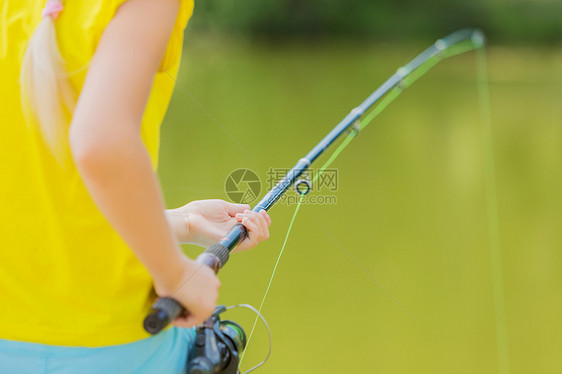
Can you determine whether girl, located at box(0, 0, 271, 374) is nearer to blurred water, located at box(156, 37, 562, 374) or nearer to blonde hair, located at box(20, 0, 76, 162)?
blonde hair, located at box(20, 0, 76, 162)

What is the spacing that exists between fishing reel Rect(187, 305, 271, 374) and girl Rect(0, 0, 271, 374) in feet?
0.20

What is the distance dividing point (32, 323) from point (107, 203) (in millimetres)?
151

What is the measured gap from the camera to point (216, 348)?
0.67 meters

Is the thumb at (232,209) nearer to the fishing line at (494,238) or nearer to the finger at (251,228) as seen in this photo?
the finger at (251,228)

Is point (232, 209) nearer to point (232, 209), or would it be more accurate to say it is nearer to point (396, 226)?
point (232, 209)

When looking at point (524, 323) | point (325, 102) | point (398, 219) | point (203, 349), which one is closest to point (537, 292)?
point (524, 323)

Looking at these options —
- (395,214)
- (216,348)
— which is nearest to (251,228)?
(216,348)

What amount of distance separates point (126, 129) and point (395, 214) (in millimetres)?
2993

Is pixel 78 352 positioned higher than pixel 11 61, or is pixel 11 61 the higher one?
pixel 11 61

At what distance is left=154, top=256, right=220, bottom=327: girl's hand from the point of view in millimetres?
517

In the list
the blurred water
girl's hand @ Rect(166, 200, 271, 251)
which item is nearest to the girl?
girl's hand @ Rect(166, 200, 271, 251)

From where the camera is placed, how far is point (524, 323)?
8.25 ft

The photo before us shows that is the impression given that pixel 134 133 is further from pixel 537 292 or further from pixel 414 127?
pixel 414 127

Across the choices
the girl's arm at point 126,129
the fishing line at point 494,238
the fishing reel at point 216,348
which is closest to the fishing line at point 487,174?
the fishing line at point 494,238
